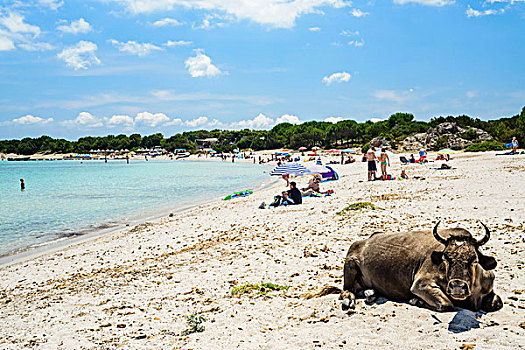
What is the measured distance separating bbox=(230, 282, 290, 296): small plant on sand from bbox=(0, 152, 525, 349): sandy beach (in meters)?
0.04

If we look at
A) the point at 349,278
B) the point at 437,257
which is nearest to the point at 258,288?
the point at 349,278

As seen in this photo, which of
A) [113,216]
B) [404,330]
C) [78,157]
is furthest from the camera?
[78,157]

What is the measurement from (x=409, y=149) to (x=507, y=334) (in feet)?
223


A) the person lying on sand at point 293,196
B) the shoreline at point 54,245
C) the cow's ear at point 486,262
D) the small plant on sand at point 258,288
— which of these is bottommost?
the shoreline at point 54,245

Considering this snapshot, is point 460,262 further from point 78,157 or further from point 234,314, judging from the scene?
point 78,157

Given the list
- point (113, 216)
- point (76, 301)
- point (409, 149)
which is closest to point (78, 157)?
point (409, 149)

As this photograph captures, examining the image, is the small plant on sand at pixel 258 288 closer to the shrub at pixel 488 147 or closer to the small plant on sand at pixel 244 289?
the small plant on sand at pixel 244 289

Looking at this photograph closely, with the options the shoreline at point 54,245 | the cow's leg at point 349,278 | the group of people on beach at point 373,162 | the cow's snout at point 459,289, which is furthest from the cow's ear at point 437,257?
the group of people on beach at point 373,162

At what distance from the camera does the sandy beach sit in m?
4.70

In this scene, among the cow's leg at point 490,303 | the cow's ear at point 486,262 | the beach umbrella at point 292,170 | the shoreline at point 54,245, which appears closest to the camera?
the cow's ear at point 486,262

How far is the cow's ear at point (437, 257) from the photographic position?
4555mm

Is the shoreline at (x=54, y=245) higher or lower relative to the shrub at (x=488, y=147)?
lower

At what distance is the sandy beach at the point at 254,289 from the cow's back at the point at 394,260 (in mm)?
273

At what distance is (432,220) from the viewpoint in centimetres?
1041
